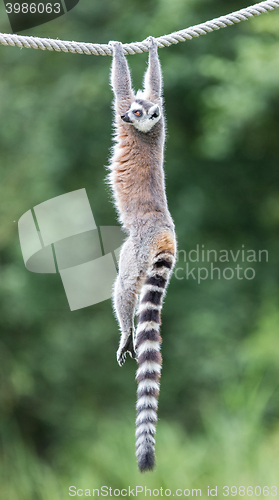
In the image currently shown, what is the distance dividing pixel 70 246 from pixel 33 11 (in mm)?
2851

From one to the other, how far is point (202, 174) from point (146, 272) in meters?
4.57

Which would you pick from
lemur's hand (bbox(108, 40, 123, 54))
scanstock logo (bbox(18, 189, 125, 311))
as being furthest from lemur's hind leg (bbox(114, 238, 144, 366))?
scanstock logo (bbox(18, 189, 125, 311))

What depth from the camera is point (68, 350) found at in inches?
266

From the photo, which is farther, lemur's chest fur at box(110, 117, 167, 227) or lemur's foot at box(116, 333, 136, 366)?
lemur's chest fur at box(110, 117, 167, 227)

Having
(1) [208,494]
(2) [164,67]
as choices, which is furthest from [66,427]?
(2) [164,67]

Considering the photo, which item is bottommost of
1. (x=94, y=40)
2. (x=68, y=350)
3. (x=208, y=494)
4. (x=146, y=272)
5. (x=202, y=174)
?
(x=208, y=494)

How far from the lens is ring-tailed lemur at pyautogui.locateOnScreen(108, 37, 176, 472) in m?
1.96

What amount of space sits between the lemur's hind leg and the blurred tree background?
3.73 m

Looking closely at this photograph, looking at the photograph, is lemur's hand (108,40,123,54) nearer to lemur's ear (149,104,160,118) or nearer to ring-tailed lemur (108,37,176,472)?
ring-tailed lemur (108,37,176,472)

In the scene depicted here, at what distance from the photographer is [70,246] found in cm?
628

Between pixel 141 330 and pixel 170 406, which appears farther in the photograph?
pixel 170 406

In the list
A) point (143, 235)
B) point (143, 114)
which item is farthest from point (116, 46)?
point (143, 235)

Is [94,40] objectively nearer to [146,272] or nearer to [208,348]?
[208,348]

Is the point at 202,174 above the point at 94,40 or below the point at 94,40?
below
